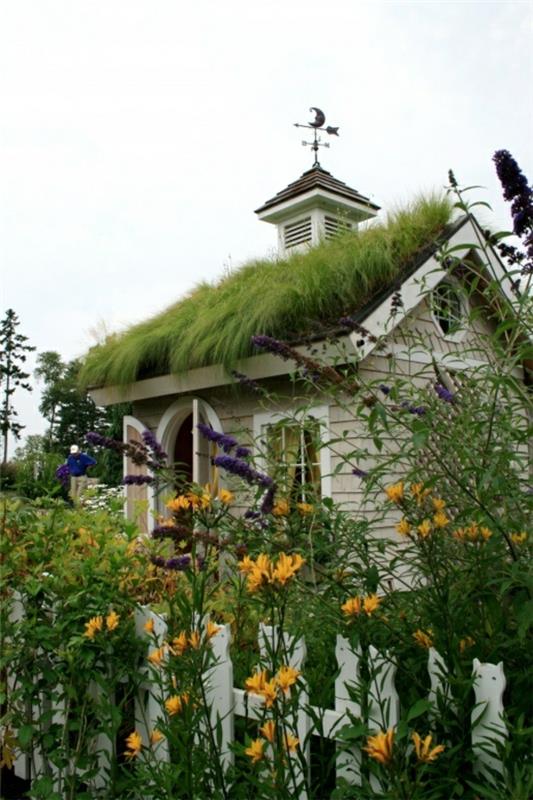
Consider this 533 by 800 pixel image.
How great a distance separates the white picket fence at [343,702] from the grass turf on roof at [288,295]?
3.81 metres

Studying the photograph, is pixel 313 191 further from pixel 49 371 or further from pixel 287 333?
pixel 49 371

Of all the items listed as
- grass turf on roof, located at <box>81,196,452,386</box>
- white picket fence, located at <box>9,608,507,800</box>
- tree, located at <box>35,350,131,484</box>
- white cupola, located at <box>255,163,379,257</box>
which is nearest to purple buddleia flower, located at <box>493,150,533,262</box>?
white picket fence, located at <box>9,608,507,800</box>

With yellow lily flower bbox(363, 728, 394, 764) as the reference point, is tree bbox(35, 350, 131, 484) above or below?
above

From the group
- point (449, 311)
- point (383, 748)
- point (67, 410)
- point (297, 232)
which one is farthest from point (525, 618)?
point (67, 410)

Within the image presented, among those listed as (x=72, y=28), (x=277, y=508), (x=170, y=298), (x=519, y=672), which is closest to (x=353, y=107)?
(x=72, y=28)

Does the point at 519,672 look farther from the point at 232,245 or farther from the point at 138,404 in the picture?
the point at 232,245

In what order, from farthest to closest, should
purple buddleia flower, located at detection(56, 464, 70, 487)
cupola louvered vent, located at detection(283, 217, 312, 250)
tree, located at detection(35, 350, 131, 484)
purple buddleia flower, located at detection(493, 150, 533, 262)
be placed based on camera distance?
tree, located at detection(35, 350, 131, 484) → cupola louvered vent, located at detection(283, 217, 312, 250) → purple buddleia flower, located at detection(56, 464, 70, 487) → purple buddleia flower, located at detection(493, 150, 533, 262)

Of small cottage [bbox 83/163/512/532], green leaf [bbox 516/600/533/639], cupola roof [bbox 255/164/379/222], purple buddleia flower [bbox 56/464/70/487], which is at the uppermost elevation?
cupola roof [bbox 255/164/379/222]

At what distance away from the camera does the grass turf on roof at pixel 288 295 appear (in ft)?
20.4

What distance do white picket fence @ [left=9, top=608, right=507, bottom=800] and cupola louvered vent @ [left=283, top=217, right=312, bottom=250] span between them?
851 cm

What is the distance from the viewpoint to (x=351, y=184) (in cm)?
1062

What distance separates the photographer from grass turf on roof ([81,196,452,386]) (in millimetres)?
6215

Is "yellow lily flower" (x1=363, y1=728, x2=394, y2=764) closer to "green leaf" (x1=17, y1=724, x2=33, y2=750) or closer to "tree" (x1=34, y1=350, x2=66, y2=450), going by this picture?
"green leaf" (x1=17, y1=724, x2=33, y2=750)

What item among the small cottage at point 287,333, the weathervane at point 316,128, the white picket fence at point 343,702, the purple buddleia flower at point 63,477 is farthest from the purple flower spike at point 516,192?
the weathervane at point 316,128
